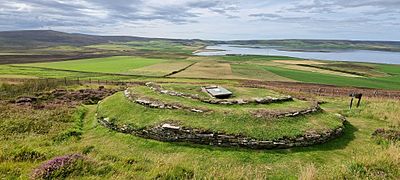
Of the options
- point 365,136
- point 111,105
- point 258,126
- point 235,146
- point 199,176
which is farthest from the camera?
point 111,105

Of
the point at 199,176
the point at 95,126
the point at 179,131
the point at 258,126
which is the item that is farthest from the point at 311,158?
the point at 95,126

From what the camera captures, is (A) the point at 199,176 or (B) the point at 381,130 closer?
(A) the point at 199,176

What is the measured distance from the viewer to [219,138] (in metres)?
17.2

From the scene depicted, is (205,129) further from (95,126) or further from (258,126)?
(95,126)

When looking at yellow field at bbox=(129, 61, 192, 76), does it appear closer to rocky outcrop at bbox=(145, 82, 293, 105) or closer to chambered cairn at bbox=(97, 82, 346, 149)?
rocky outcrop at bbox=(145, 82, 293, 105)

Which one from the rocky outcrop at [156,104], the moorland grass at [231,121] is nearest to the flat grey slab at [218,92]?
the moorland grass at [231,121]

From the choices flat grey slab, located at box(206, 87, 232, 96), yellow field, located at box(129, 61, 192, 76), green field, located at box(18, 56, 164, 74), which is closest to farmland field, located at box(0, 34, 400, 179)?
flat grey slab, located at box(206, 87, 232, 96)

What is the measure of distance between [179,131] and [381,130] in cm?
1407

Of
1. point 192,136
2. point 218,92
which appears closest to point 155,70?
point 218,92

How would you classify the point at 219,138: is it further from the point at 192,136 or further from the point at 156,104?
the point at 156,104

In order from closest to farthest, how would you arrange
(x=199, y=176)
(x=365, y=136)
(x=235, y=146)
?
(x=199, y=176)
(x=235, y=146)
(x=365, y=136)

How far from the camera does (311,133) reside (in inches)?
707

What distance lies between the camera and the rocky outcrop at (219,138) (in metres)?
17.0

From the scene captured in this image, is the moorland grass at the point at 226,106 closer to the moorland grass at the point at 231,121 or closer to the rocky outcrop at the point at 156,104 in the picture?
the rocky outcrop at the point at 156,104
